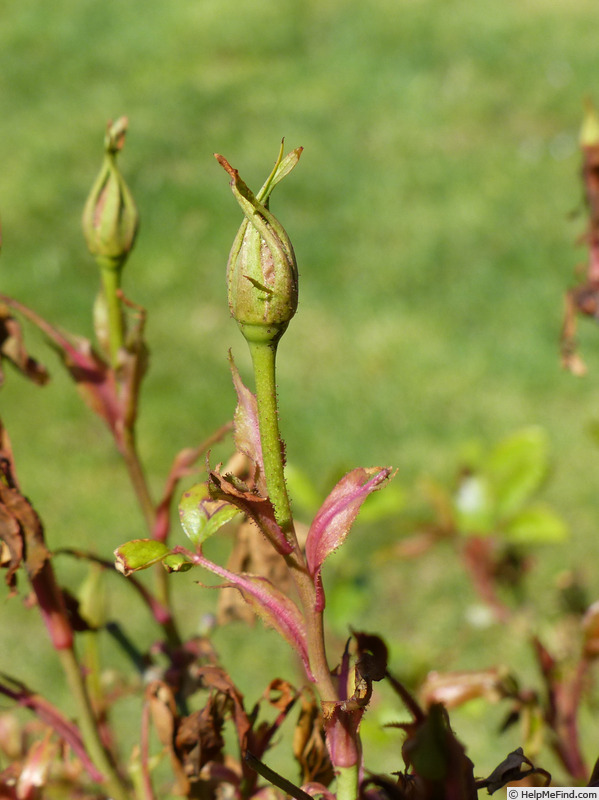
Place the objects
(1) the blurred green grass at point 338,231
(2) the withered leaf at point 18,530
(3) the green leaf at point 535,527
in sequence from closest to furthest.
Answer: (2) the withered leaf at point 18,530, (3) the green leaf at point 535,527, (1) the blurred green grass at point 338,231

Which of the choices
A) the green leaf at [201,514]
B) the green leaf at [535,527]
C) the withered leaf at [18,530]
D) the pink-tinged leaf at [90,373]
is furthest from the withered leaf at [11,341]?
the green leaf at [535,527]

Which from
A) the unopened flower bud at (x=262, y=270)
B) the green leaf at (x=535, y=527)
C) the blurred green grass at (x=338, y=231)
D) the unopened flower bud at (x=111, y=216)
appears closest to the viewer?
the unopened flower bud at (x=262, y=270)

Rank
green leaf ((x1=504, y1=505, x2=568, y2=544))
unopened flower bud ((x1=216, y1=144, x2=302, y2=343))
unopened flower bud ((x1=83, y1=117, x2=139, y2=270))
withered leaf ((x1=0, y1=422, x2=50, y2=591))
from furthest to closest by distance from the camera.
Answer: green leaf ((x1=504, y1=505, x2=568, y2=544))
unopened flower bud ((x1=83, y1=117, x2=139, y2=270))
withered leaf ((x1=0, y1=422, x2=50, y2=591))
unopened flower bud ((x1=216, y1=144, x2=302, y2=343))

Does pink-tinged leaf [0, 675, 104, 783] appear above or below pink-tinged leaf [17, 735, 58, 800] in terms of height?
above

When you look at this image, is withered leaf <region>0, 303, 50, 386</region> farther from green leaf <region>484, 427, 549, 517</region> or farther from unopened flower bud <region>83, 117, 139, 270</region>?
green leaf <region>484, 427, 549, 517</region>

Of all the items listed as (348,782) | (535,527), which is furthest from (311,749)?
(535,527)

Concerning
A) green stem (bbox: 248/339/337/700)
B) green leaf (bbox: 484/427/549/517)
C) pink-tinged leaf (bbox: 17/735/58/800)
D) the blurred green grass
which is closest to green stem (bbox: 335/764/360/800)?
green stem (bbox: 248/339/337/700)

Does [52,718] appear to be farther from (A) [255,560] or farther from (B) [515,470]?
(B) [515,470]

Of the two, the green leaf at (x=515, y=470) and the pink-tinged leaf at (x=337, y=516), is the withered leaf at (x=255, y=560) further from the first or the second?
the green leaf at (x=515, y=470)
